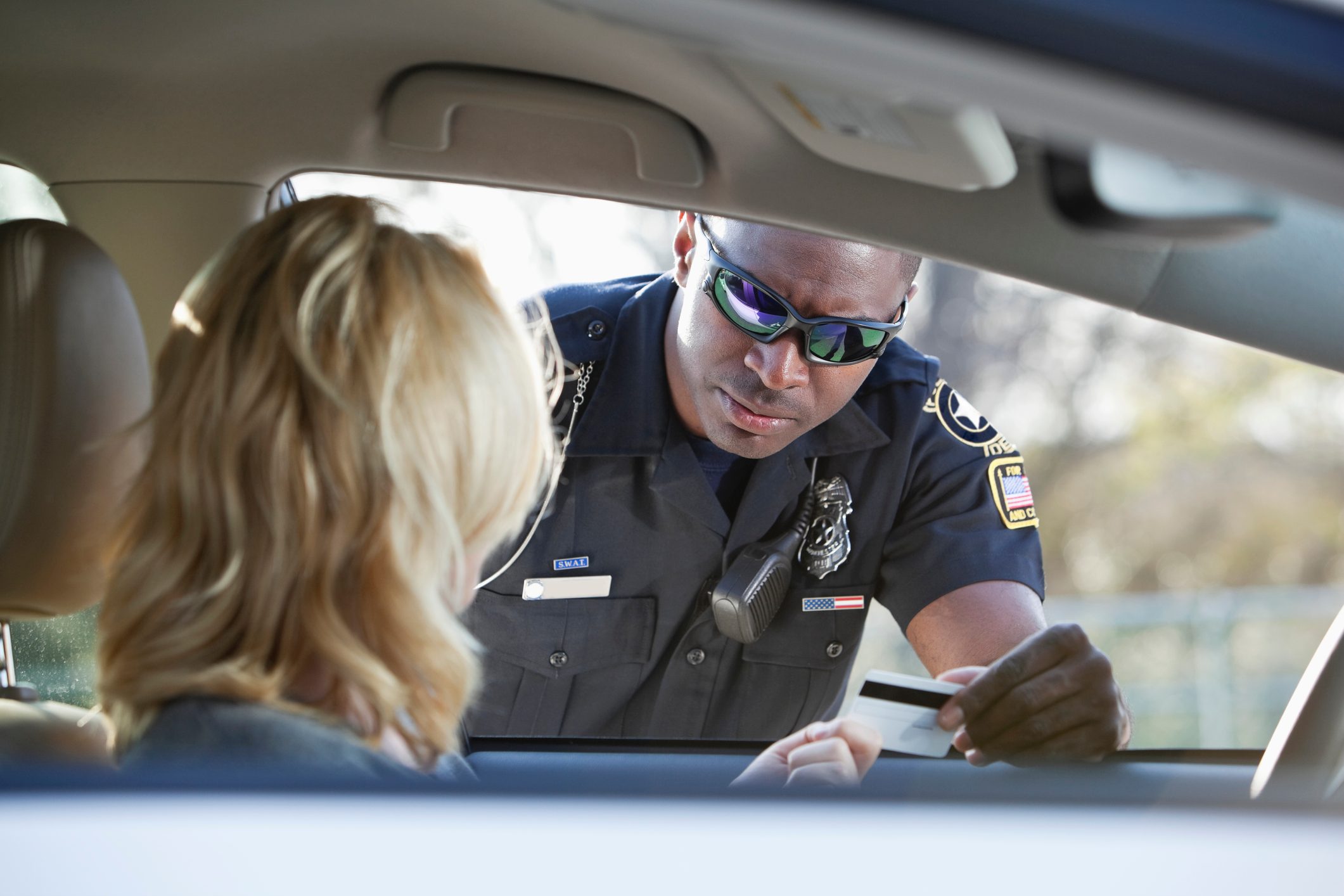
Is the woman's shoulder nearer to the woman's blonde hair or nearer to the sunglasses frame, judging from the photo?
the woman's blonde hair

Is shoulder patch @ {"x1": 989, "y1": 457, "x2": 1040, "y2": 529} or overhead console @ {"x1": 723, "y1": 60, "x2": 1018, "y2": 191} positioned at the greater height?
overhead console @ {"x1": 723, "y1": 60, "x2": 1018, "y2": 191}

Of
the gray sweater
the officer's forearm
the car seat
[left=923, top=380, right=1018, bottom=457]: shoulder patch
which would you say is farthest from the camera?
[left=923, top=380, right=1018, bottom=457]: shoulder patch

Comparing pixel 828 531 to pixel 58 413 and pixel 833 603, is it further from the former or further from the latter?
pixel 58 413

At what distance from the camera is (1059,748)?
1781mm

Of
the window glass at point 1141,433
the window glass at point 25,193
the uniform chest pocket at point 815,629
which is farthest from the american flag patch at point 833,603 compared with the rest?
the window glass at point 1141,433

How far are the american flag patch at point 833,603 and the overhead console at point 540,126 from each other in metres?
0.97

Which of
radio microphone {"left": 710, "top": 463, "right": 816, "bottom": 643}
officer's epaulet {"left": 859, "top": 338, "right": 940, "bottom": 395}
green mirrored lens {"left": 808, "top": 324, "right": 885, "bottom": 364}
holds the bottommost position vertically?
radio microphone {"left": 710, "top": 463, "right": 816, "bottom": 643}

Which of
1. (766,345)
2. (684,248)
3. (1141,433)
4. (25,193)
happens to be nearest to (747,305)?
(766,345)

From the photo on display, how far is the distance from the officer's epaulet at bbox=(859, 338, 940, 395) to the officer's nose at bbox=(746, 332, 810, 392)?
0.33 metres

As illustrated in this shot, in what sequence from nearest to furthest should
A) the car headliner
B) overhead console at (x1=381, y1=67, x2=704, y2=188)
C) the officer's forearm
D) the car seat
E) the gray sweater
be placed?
1. the gray sweater
2. the car seat
3. the car headliner
4. overhead console at (x1=381, y1=67, x2=704, y2=188)
5. the officer's forearm

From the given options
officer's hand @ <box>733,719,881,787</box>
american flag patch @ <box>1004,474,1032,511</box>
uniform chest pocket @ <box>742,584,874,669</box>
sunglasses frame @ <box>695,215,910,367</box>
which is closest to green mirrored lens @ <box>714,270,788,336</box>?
sunglasses frame @ <box>695,215,910,367</box>

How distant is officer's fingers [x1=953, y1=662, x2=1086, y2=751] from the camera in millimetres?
1794

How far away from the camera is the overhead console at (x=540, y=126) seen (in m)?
1.75

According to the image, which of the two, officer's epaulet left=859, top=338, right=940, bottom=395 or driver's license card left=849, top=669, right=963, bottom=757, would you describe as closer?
driver's license card left=849, top=669, right=963, bottom=757
